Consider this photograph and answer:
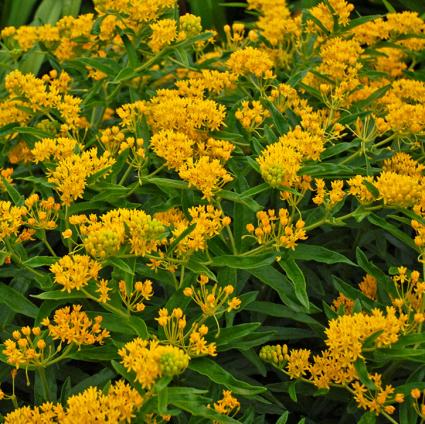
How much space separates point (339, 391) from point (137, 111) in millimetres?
1160

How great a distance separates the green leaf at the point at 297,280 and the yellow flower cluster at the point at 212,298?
0.17 metres

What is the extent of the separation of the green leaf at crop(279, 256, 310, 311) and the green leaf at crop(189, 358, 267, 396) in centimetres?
28

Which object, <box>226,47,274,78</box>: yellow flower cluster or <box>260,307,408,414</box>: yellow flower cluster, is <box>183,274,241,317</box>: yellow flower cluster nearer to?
<box>260,307,408,414</box>: yellow flower cluster

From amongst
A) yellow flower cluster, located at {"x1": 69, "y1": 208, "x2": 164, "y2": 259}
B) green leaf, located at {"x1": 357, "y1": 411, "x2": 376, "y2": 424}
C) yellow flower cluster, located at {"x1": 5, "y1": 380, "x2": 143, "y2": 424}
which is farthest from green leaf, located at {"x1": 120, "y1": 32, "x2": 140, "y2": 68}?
green leaf, located at {"x1": 357, "y1": 411, "x2": 376, "y2": 424}

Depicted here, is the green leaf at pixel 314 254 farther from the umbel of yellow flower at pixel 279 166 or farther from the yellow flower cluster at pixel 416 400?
the yellow flower cluster at pixel 416 400

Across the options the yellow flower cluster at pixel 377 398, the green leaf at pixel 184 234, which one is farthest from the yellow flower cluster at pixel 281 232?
the yellow flower cluster at pixel 377 398

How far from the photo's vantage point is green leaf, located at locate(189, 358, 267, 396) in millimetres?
1837

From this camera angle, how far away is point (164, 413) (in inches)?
64.1

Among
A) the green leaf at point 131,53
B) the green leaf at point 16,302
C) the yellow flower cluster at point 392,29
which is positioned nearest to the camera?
the green leaf at point 16,302

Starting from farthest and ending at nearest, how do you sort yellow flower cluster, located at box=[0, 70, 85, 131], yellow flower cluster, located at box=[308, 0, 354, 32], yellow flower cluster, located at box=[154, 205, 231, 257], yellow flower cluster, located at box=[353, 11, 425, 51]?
1. yellow flower cluster, located at box=[353, 11, 425, 51]
2. yellow flower cluster, located at box=[308, 0, 354, 32]
3. yellow flower cluster, located at box=[0, 70, 85, 131]
4. yellow flower cluster, located at box=[154, 205, 231, 257]

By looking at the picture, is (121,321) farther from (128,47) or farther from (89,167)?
(128,47)

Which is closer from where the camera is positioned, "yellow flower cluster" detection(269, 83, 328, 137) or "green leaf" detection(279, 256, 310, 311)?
"green leaf" detection(279, 256, 310, 311)

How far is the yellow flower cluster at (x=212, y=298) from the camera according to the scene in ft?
6.21

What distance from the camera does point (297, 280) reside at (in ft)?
6.64
